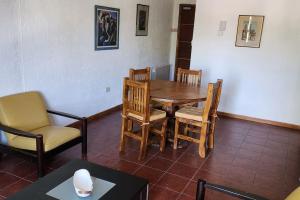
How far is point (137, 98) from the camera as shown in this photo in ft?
9.92

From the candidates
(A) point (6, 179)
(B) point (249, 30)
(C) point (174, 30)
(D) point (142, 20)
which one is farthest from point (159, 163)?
(C) point (174, 30)

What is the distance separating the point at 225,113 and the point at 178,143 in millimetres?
1792

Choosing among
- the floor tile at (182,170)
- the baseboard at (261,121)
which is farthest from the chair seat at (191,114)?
the baseboard at (261,121)

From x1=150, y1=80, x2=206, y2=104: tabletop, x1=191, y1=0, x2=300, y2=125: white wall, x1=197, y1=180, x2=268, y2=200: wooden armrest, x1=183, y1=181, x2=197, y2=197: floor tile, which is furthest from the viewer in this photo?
x1=191, y1=0, x2=300, y2=125: white wall

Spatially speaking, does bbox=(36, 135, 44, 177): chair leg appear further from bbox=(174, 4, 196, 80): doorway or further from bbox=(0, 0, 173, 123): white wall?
bbox=(174, 4, 196, 80): doorway

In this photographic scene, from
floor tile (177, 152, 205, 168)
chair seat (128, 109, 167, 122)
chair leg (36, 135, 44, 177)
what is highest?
chair seat (128, 109, 167, 122)

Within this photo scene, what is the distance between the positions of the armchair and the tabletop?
3.02 ft

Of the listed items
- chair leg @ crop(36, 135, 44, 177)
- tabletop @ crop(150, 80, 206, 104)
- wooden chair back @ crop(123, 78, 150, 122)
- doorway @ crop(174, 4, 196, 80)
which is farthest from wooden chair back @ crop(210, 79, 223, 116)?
doorway @ crop(174, 4, 196, 80)

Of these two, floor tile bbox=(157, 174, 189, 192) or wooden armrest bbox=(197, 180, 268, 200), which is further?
floor tile bbox=(157, 174, 189, 192)

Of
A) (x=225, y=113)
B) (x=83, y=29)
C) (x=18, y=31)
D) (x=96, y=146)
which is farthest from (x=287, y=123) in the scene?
(x=18, y=31)

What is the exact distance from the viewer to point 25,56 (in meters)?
3.05

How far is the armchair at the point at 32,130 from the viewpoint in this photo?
2.49 m

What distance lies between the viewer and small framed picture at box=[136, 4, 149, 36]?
5.11 metres

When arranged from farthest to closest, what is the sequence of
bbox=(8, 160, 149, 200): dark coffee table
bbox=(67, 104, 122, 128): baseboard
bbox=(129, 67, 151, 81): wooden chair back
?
bbox=(67, 104, 122, 128): baseboard, bbox=(129, 67, 151, 81): wooden chair back, bbox=(8, 160, 149, 200): dark coffee table
